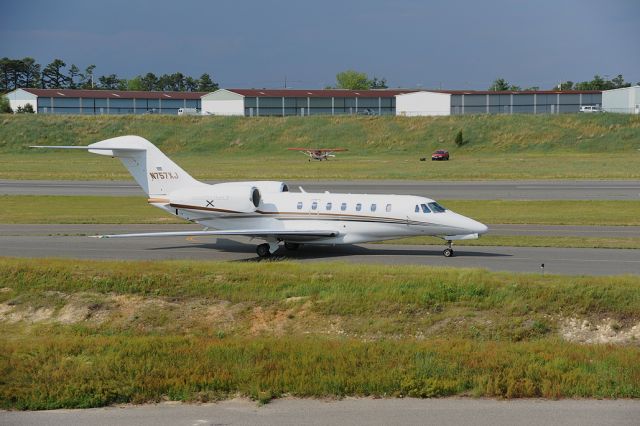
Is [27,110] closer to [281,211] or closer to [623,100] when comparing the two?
[623,100]

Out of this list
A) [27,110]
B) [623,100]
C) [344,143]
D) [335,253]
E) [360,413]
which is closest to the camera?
[360,413]

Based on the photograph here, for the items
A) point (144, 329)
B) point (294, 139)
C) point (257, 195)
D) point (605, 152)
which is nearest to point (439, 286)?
point (144, 329)

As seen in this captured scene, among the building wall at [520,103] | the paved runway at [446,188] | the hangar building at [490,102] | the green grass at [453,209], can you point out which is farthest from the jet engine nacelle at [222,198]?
the building wall at [520,103]

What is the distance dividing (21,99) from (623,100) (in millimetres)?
92662

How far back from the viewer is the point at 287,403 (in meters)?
14.3

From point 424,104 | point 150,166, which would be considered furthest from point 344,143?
point 150,166

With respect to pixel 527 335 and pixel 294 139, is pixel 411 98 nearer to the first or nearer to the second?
pixel 294 139

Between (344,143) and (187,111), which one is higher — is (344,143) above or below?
below

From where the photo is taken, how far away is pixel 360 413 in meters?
13.7

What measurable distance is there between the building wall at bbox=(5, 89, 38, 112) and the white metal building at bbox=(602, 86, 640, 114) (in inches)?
3439

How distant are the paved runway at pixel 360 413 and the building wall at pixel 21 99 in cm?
12550

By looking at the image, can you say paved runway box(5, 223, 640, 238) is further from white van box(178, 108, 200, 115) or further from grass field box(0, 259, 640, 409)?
white van box(178, 108, 200, 115)

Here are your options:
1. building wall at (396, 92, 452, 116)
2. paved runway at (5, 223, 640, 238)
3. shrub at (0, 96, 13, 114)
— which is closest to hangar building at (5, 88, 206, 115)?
shrub at (0, 96, 13, 114)

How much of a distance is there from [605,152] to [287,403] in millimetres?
87663
